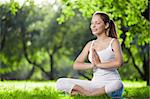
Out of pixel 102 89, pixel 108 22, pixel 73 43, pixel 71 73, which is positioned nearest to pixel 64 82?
pixel 102 89

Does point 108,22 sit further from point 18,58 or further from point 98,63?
point 18,58

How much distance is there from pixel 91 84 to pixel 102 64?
0.56 m

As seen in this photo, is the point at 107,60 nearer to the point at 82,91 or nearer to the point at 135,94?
the point at 82,91

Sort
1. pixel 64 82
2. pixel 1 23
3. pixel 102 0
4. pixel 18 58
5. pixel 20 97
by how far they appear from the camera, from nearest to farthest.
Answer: pixel 20 97
pixel 64 82
pixel 102 0
pixel 1 23
pixel 18 58

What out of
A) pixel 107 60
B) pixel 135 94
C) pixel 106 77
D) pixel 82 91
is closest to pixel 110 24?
pixel 107 60

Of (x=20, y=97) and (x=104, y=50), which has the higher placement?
(x=104, y=50)

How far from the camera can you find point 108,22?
288 inches

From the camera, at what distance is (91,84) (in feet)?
24.3

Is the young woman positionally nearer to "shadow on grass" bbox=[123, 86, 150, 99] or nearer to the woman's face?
the woman's face

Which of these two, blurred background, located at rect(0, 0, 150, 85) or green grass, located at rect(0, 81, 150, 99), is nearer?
green grass, located at rect(0, 81, 150, 99)

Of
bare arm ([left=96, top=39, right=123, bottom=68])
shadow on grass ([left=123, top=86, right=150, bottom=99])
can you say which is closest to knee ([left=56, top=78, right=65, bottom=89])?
bare arm ([left=96, top=39, right=123, bottom=68])

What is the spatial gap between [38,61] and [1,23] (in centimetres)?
1436

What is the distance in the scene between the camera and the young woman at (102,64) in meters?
7.05

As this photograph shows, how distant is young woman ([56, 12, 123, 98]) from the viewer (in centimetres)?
705
